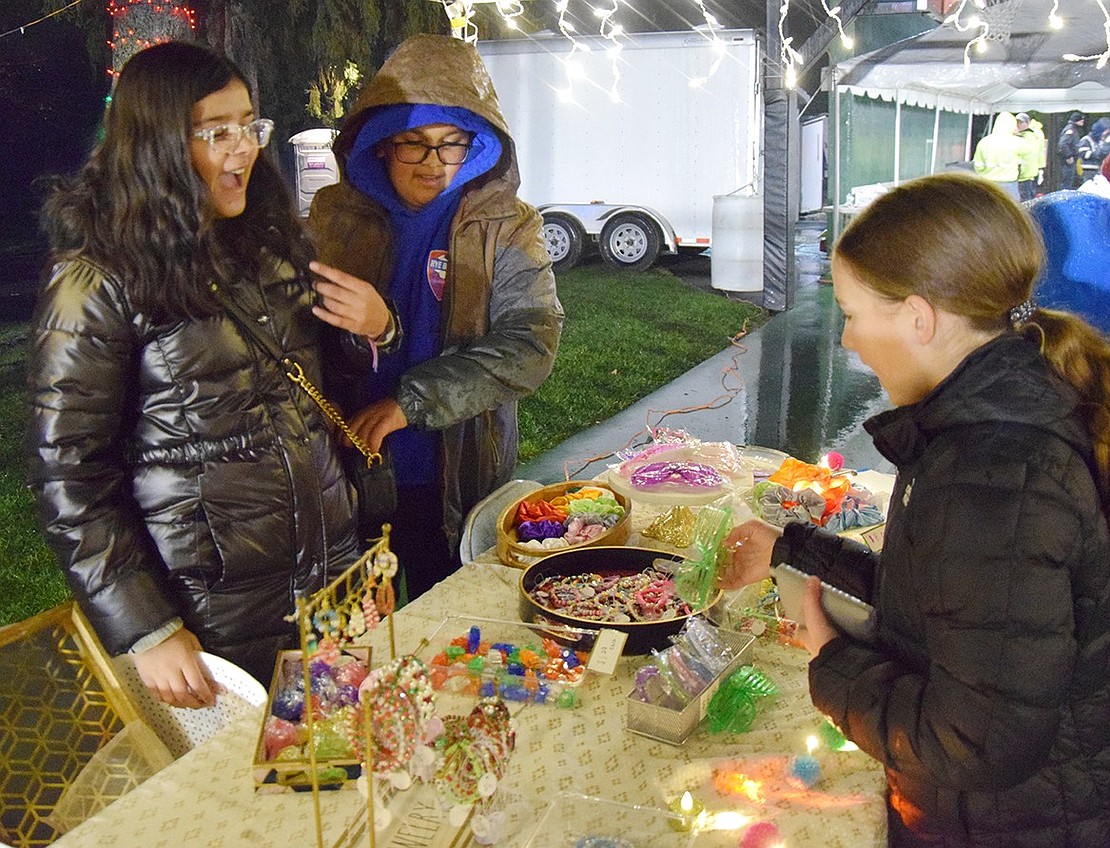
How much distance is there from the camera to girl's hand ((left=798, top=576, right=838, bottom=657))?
4.73ft

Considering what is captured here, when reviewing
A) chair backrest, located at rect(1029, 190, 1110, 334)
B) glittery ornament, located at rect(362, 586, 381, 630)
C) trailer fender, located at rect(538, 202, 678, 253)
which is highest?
chair backrest, located at rect(1029, 190, 1110, 334)

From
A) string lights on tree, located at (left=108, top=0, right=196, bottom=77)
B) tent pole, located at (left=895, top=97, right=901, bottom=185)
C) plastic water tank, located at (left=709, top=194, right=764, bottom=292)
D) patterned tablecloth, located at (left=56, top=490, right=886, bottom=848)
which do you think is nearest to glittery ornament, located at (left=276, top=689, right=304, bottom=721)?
patterned tablecloth, located at (left=56, top=490, right=886, bottom=848)

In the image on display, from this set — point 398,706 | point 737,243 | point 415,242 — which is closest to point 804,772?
point 398,706

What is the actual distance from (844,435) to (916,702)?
18.3 ft

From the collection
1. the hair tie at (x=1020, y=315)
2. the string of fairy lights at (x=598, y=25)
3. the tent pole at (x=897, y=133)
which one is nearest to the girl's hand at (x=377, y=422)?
the hair tie at (x=1020, y=315)

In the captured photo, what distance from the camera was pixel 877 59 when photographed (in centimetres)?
996

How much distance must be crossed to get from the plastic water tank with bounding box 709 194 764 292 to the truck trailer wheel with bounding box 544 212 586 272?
2.61 meters

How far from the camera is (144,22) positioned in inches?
199

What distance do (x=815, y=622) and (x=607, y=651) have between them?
0.47 metres

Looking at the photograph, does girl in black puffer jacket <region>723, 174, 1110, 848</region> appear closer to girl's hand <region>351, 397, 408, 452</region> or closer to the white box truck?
girl's hand <region>351, 397, 408, 452</region>

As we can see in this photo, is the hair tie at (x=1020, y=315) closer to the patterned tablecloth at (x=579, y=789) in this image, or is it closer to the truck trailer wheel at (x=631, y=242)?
the patterned tablecloth at (x=579, y=789)

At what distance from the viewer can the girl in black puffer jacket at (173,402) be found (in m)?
1.79

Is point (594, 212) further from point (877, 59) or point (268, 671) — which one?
point (268, 671)

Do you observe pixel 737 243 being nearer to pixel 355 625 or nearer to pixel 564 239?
pixel 564 239
